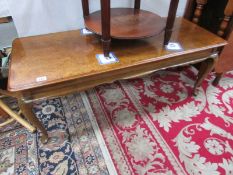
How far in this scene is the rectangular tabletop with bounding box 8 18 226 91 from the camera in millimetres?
910

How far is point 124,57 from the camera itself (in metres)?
1.07

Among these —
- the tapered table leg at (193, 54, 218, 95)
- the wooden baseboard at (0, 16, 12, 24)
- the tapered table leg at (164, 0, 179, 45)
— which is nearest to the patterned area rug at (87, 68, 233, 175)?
the tapered table leg at (193, 54, 218, 95)

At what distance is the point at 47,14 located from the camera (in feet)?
4.11

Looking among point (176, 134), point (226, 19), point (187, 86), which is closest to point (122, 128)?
point (176, 134)

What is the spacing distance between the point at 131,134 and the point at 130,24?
750mm

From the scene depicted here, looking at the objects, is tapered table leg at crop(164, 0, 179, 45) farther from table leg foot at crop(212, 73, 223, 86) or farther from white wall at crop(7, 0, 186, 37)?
table leg foot at crop(212, 73, 223, 86)

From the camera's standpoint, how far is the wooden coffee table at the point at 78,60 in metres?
0.91

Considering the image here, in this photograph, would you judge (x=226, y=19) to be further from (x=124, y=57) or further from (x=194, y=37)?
(x=124, y=57)

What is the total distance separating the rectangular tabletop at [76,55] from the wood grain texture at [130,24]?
12 cm

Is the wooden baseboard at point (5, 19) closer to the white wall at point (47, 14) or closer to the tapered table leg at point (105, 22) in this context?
the white wall at point (47, 14)

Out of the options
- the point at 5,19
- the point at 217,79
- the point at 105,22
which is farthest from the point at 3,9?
the point at 217,79

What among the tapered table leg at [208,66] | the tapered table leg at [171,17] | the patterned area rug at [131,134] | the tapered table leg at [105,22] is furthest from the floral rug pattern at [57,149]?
the tapered table leg at [208,66]

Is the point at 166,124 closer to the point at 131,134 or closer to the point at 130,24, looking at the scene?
the point at 131,134

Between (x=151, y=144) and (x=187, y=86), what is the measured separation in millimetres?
749
